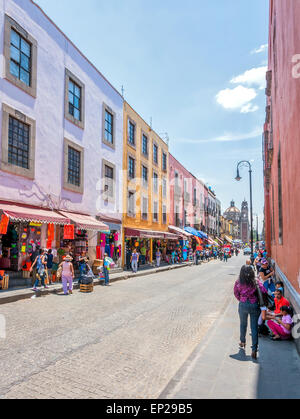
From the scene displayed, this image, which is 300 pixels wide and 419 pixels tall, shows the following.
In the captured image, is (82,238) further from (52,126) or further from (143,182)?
(143,182)

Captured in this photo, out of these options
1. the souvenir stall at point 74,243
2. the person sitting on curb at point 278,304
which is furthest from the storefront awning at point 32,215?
the person sitting on curb at point 278,304

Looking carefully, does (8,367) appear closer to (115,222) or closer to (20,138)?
(20,138)

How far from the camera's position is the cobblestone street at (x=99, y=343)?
4371 millimetres

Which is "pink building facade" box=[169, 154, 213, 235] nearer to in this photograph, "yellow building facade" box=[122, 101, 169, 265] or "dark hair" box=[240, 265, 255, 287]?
"yellow building facade" box=[122, 101, 169, 265]

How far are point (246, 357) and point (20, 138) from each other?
11993 mm

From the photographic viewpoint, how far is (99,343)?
6.29m

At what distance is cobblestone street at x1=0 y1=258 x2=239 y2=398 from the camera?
4.37 meters

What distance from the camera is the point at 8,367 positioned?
4953mm

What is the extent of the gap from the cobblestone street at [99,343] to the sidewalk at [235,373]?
0.93ft

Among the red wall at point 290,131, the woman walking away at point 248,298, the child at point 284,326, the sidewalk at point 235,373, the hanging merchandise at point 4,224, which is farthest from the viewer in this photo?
the hanging merchandise at point 4,224

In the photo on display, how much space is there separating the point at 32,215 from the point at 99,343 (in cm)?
738

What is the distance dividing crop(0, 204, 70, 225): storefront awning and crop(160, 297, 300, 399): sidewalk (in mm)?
8070

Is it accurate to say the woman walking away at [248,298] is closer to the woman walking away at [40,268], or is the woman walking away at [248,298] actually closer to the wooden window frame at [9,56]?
the woman walking away at [40,268]

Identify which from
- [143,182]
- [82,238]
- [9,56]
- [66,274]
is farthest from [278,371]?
[143,182]
